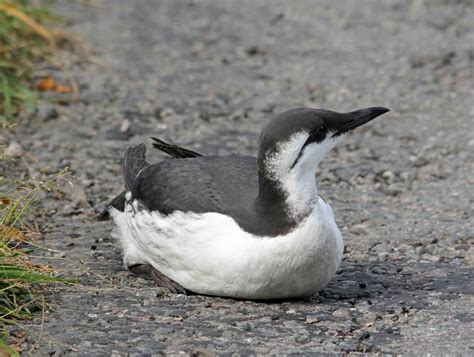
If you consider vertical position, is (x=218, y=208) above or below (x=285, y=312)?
above

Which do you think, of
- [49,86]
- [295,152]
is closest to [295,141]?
[295,152]

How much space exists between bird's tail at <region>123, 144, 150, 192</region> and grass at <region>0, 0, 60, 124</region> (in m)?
1.97

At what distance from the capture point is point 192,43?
1084cm

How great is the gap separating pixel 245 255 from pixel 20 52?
4.79m

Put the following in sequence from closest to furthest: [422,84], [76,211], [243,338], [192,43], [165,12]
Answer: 1. [243,338]
2. [76,211]
3. [422,84]
4. [192,43]
5. [165,12]

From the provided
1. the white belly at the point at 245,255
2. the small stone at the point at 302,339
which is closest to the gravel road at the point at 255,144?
the small stone at the point at 302,339

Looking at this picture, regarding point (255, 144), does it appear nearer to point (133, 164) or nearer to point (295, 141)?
point (133, 164)

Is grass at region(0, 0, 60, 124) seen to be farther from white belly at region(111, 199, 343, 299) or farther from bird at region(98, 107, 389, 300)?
white belly at region(111, 199, 343, 299)

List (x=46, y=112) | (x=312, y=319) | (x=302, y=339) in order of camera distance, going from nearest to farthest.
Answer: (x=302, y=339)
(x=312, y=319)
(x=46, y=112)

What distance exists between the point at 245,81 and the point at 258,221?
15.8 feet

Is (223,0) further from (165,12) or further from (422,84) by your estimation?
(422,84)

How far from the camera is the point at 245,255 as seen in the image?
5.12 m

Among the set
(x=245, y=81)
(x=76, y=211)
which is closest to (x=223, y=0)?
(x=245, y=81)

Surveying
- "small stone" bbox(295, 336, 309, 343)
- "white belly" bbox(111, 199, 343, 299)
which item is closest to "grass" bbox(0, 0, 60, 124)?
"white belly" bbox(111, 199, 343, 299)
